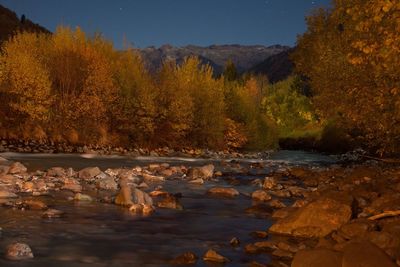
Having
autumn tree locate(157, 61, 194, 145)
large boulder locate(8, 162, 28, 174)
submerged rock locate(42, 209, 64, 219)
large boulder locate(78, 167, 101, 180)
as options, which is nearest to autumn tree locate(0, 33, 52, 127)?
autumn tree locate(157, 61, 194, 145)

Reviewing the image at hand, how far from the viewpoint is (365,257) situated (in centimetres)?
791

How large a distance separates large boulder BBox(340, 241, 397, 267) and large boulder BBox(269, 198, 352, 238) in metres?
3.34

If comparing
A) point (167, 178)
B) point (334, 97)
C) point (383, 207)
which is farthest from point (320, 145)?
point (383, 207)

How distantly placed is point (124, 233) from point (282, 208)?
5.29 metres

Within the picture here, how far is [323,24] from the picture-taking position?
4072 cm

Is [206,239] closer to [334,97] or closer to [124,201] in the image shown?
[124,201]

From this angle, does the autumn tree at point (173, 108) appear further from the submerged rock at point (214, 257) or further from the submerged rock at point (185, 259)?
the submerged rock at point (185, 259)

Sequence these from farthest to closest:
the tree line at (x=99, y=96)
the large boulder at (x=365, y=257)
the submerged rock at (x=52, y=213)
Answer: the tree line at (x=99, y=96)
the submerged rock at (x=52, y=213)
the large boulder at (x=365, y=257)

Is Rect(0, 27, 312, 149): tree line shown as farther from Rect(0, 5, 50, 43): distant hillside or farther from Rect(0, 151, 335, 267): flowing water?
Rect(0, 5, 50, 43): distant hillside

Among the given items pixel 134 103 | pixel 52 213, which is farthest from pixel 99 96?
pixel 52 213

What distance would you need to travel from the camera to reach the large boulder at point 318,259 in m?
8.19

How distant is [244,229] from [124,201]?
4.27 metres

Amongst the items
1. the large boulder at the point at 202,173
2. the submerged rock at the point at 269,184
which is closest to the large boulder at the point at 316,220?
the submerged rock at the point at 269,184

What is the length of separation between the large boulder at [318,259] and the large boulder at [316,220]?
3.21 meters
